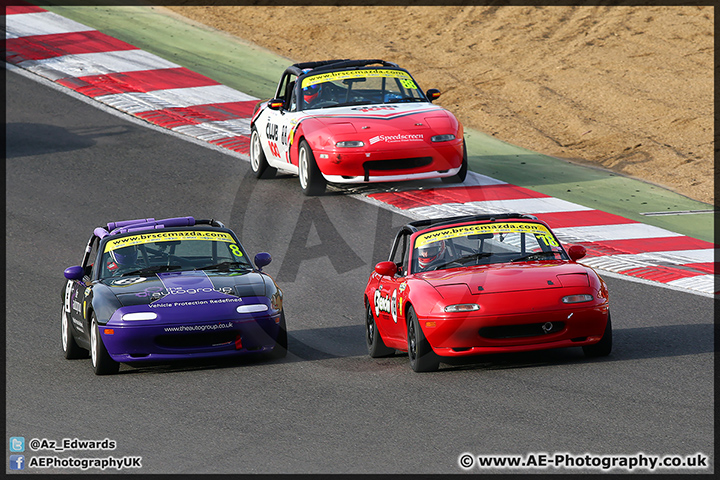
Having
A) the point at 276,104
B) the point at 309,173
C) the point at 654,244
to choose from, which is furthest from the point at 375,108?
the point at 654,244

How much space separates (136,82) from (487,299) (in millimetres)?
15702

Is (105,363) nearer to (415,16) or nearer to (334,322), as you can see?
(334,322)

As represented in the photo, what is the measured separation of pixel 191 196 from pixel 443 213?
12.7 ft

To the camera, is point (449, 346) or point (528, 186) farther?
point (528, 186)

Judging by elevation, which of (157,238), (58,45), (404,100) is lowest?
(157,238)

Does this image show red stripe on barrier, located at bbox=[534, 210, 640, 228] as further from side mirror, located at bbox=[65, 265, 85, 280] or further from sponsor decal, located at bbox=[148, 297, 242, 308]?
side mirror, located at bbox=[65, 265, 85, 280]

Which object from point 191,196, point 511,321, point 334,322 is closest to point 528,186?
point 191,196

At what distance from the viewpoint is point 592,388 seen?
8.02 metres

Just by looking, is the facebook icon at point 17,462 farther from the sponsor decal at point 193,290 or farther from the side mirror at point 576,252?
the side mirror at point 576,252

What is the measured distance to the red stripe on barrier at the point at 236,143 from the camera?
762 inches

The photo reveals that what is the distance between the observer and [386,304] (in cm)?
962

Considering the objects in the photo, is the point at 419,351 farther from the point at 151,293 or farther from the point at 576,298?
the point at 151,293

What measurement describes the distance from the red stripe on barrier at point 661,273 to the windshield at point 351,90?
17.1 feet

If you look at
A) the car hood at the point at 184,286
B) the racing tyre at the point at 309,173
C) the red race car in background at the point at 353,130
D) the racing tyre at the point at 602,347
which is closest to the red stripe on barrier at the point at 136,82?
the red race car in background at the point at 353,130
